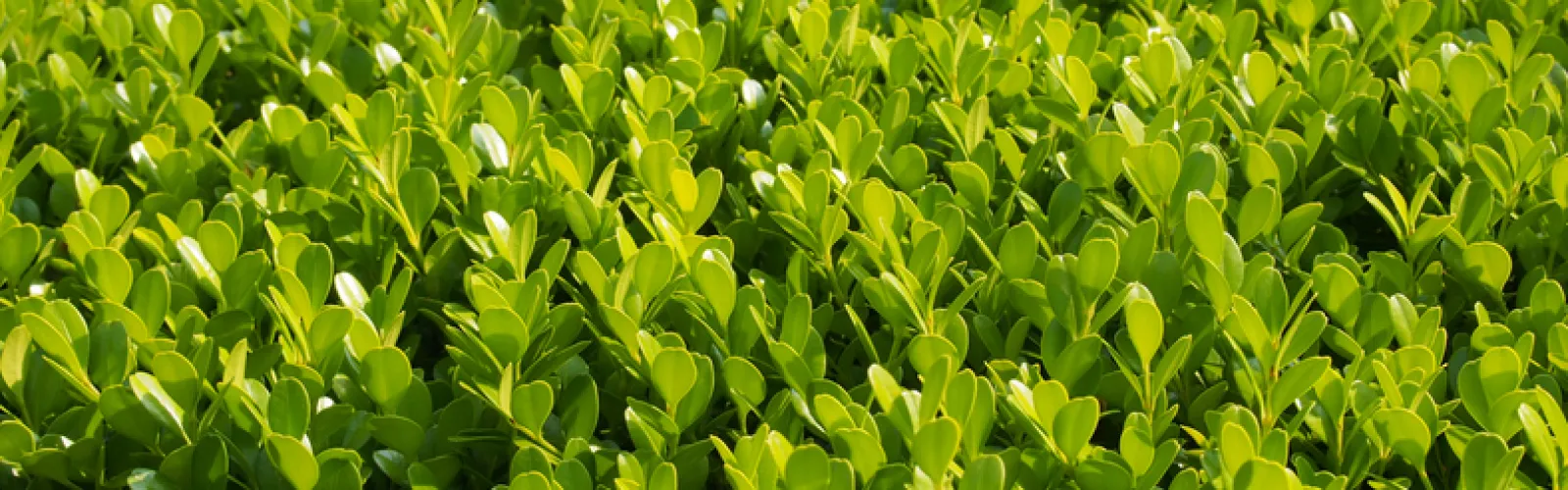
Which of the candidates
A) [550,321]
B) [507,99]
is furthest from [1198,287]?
[507,99]

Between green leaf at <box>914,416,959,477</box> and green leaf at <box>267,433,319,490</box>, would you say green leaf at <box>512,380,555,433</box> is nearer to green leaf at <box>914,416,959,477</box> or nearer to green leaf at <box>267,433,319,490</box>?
green leaf at <box>267,433,319,490</box>

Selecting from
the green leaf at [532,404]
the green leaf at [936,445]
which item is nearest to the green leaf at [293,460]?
the green leaf at [532,404]

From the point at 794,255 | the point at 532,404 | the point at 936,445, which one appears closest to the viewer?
the point at 936,445

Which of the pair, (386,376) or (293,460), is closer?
(293,460)

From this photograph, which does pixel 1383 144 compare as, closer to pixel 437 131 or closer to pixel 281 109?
pixel 437 131

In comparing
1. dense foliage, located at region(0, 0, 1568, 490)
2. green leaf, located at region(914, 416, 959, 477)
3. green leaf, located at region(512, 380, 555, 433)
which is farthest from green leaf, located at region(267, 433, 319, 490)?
green leaf, located at region(914, 416, 959, 477)

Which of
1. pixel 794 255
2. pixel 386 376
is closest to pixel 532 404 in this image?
pixel 386 376

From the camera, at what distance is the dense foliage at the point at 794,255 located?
1.88 metres

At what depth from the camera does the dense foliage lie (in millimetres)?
1880

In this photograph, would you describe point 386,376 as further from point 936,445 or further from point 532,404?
point 936,445

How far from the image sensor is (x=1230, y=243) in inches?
79.7

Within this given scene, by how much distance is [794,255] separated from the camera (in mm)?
2236

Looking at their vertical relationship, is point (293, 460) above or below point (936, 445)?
below

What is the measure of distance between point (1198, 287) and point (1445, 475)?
16.6 inches
